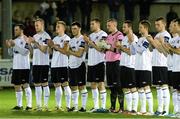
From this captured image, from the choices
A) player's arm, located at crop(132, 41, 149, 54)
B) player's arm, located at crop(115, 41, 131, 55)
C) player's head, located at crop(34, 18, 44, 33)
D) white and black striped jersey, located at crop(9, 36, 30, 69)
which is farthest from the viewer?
white and black striped jersey, located at crop(9, 36, 30, 69)

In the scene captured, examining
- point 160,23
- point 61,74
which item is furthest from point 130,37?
point 61,74

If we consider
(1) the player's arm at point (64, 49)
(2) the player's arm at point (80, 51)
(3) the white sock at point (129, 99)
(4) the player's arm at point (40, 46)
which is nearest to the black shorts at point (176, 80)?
(3) the white sock at point (129, 99)

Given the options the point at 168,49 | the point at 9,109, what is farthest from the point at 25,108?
the point at 168,49

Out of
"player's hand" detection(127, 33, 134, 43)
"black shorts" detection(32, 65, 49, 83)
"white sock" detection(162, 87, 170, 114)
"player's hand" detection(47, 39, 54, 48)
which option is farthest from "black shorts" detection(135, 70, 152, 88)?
"black shorts" detection(32, 65, 49, 83)

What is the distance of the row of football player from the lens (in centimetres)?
1755

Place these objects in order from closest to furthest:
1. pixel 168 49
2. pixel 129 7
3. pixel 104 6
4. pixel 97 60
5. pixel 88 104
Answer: pixel 168 49 → pixel 97 60 → pixel 88 104 → pixel 129 7 → pixel 104 6

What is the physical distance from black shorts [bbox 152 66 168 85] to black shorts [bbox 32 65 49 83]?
2931mm

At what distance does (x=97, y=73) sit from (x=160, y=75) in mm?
1713

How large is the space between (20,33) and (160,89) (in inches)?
163

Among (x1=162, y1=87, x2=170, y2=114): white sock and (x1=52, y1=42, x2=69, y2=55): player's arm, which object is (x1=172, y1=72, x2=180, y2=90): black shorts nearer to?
(x1=162, y1=87, x2=170, y2=114): white sock

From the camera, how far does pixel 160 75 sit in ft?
57.7

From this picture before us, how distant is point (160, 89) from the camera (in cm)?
1767

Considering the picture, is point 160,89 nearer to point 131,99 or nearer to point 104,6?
point 131,99

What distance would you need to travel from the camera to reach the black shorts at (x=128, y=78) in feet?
58.4
